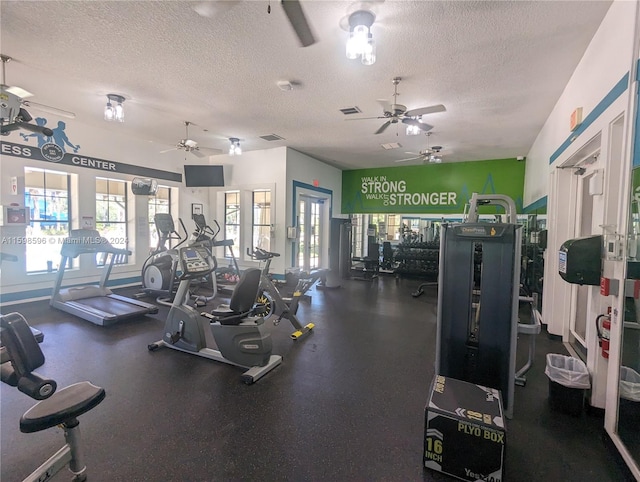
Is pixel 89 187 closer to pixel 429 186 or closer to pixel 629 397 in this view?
pixel 629 397

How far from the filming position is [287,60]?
3258mm

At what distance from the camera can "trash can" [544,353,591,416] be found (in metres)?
2.37

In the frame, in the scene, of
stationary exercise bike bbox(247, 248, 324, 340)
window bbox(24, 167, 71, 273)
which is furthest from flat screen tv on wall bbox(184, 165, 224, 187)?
stationary exercise bike bbox(247, 248, 324, 340)

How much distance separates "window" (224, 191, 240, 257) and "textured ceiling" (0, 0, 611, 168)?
284 cm

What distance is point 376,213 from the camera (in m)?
9.27

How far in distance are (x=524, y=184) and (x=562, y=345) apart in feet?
15.9

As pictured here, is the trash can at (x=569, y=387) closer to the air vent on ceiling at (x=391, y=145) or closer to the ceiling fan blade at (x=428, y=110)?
the ceiling fan blade at (x=428, y=110)

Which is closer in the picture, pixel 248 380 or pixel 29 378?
pixel 29 378

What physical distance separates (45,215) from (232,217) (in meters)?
3.69

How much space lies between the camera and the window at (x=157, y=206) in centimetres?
698

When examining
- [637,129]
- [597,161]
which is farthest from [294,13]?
[597,161]

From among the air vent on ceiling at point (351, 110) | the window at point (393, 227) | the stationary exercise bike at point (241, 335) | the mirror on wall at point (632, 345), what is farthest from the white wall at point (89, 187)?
the mirror on wall at point (632, 345)

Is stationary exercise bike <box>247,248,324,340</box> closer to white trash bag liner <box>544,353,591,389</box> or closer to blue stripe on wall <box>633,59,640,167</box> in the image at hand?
white trash bag liner <box>544,353,591,389</box>

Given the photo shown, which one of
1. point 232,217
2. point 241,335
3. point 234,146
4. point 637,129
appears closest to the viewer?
point 637,129
